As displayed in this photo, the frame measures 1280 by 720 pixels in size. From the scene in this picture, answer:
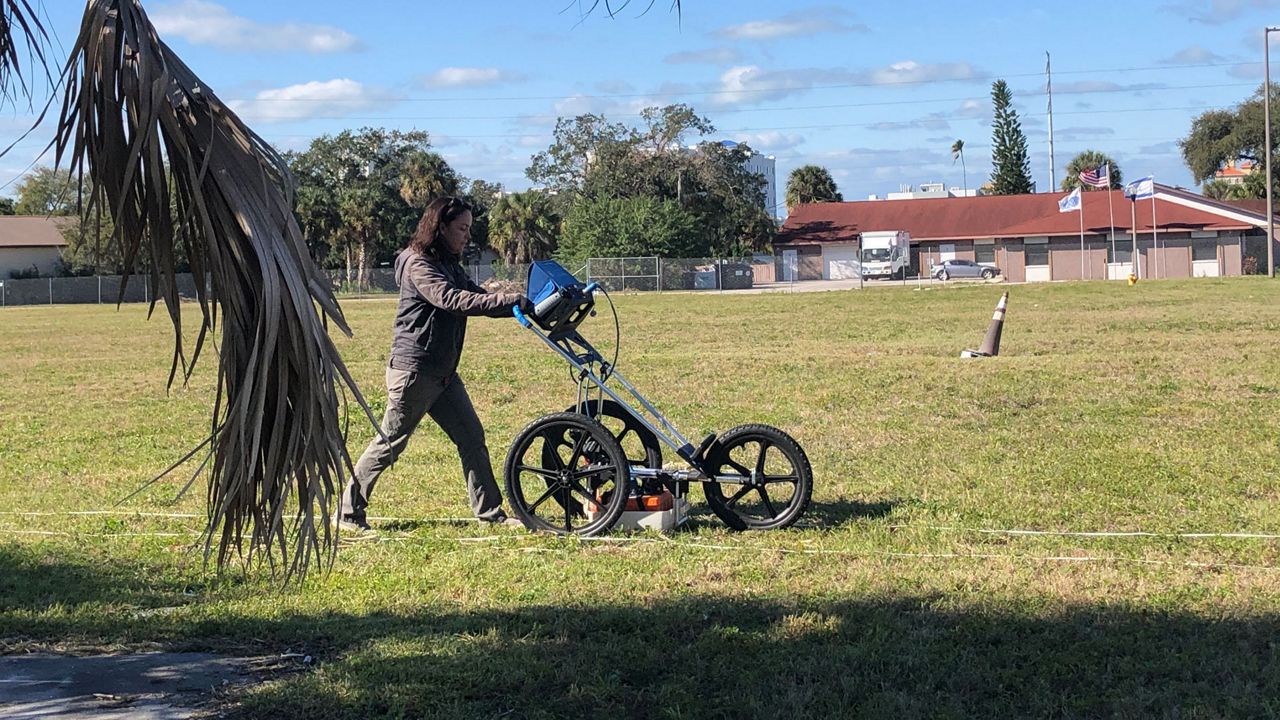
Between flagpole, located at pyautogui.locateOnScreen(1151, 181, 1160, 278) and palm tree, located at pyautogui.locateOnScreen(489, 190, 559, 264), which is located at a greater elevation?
palm tree, located at pyautogui.locateOnScreen(489, 190, 559, 264)

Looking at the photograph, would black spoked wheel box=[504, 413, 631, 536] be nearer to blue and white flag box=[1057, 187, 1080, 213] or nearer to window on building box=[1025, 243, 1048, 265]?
blue and white flag box=[1057, 187, 1080, 213]

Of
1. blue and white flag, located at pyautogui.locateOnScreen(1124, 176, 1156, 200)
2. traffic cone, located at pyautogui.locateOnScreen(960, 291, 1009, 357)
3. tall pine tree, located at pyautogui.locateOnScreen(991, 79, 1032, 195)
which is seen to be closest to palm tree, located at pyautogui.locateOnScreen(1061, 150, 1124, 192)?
tall pine tree, located at pyautogui.locateOnScreen(991, 79, 1032, 195)

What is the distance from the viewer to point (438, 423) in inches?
294

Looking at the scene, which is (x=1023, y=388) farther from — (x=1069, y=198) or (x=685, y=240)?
(x=685, y=240)

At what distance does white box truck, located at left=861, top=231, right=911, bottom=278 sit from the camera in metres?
69.4

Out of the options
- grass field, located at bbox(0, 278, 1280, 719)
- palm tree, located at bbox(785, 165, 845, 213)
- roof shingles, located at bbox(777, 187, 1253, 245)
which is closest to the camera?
grass field, located at bbox(0, 278, 1280, 719)

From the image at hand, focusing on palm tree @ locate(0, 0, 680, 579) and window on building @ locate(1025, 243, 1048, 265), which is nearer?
palm tree @ locate(0, 0, 680, 579)

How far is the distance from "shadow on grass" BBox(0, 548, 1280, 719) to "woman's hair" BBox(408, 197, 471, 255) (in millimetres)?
2227

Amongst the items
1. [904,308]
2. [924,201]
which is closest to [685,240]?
[924,201]

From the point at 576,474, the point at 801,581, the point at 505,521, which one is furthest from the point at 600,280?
the point at 801,581

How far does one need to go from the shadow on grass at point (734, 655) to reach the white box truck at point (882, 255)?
64567 mm

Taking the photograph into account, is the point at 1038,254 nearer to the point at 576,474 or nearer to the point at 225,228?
the point at 576,474

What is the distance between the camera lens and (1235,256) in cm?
6588

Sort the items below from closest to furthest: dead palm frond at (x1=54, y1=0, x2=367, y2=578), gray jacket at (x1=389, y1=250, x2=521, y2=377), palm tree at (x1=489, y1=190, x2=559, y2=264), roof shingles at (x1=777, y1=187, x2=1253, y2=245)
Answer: dead palm frond at (x1=54, y1=0, x2=367, y2=578), gray jacket at (x1=389, y1=250, x2=521, y2=377), roof shingles at (x1=777, y1=187, x2=1253, y2=245), palm tree at (x1=489, y1=190, x2=559, y2=264)
